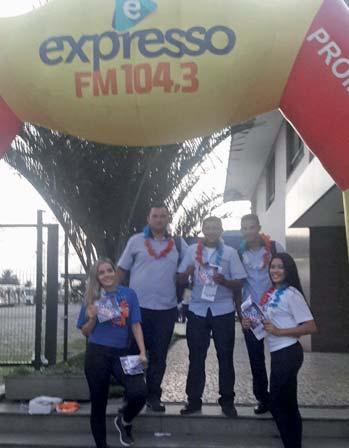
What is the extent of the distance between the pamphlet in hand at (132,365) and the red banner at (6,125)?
1841 mm

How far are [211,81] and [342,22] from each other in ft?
3.24

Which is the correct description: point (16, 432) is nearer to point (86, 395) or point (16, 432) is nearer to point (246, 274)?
point (86, 395)

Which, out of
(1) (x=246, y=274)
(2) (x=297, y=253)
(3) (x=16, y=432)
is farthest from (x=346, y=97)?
(2) (x=297, y=253)

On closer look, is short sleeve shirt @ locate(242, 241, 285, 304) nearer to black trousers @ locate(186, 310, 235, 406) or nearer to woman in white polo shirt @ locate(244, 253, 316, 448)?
black trousers @ locate(186, 310, 235, 406)

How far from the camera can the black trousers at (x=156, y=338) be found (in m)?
5.77

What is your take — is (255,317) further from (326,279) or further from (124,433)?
(326,279)

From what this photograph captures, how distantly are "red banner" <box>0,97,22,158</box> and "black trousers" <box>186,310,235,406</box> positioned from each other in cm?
212

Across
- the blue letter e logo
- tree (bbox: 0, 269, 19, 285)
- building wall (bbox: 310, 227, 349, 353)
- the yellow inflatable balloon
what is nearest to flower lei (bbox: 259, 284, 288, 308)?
the yellow inflatable balloon

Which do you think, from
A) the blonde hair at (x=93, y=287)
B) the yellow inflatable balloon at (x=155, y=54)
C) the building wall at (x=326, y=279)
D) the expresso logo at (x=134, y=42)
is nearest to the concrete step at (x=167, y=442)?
the blonde hair at (x=93, y=287)

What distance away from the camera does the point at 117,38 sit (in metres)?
4.54

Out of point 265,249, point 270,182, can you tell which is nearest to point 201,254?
point 265,249

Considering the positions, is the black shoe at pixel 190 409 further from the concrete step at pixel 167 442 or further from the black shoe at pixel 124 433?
the black shoe at pixel 124 433

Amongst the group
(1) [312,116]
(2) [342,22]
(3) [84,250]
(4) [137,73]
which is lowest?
(3) [84,250]

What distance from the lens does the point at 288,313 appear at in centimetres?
482
